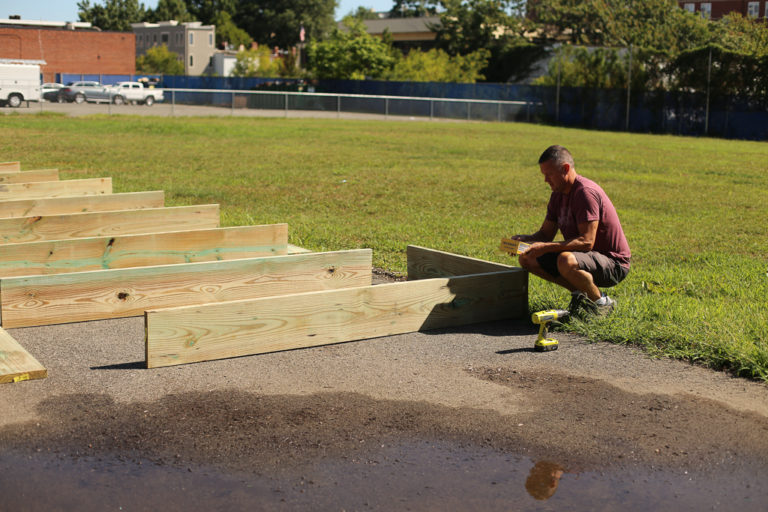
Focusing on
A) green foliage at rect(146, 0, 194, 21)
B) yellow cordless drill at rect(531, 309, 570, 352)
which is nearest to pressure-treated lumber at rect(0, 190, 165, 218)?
yellow cordless drill at rect(531, 309, 570, 352)

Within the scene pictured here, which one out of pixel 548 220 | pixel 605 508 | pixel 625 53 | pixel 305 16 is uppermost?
pixel 305 16

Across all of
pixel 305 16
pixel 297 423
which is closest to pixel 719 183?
pixel 297 423

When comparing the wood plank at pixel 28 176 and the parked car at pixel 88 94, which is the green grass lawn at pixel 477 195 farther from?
the parked car at pixel 88 94

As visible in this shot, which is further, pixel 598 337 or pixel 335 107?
pixel 335 107

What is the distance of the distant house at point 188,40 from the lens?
115312 millimetres

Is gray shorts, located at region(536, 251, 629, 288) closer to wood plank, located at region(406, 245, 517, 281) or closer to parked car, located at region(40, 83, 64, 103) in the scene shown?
wood plank, located at region(406, 245, 517, 281)

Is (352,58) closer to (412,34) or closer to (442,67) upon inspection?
(442,67)

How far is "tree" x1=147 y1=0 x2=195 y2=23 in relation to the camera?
444 feet

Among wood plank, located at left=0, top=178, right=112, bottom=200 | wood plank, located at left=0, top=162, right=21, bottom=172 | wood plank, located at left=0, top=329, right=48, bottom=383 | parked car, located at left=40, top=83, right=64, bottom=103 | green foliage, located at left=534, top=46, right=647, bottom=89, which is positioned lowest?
wood plank, located at left=0, top=329, right=48, bottom=383

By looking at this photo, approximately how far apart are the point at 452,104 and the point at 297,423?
154 feet

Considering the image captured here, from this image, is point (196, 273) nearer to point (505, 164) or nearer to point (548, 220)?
point (548, 220)

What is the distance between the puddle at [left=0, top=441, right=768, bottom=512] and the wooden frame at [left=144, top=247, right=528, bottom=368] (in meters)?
1.56

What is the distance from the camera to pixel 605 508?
3.83 metres

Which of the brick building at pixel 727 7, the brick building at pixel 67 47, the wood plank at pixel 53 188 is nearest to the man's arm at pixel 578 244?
the wood plank at pixel 53 188
